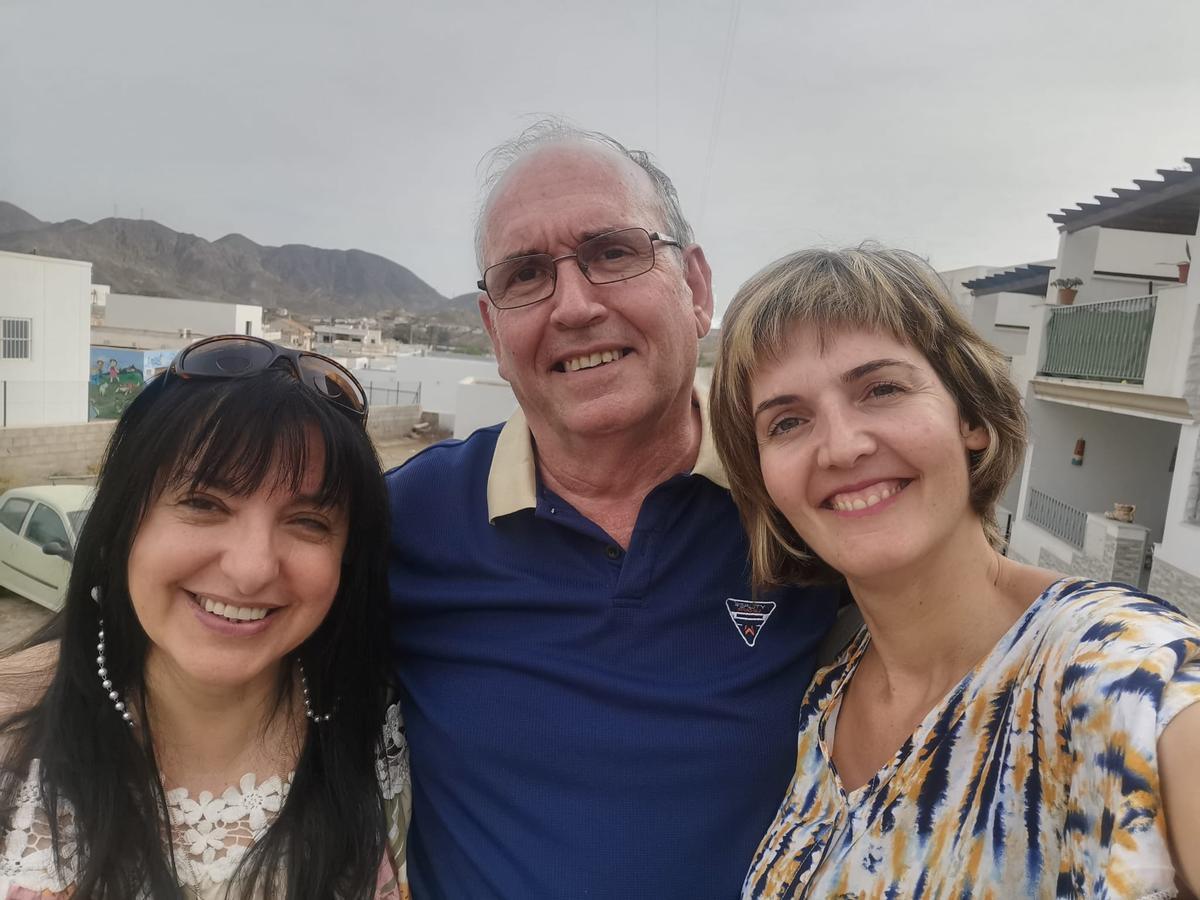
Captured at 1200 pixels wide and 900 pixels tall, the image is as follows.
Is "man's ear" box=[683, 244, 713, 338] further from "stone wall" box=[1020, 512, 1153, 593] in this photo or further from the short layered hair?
"stone wall" box=[1020, 512, 1153, 593]

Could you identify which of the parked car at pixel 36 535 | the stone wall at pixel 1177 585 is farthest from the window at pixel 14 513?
the stone wall at pixel 1177 585

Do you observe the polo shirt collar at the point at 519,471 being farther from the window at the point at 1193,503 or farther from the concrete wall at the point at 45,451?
the concrete wall at the point at 45,451

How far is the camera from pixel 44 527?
290 inches

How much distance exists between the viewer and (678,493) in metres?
1.90

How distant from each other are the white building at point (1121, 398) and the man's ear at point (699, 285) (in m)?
7.69

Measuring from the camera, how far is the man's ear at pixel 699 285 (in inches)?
88.1

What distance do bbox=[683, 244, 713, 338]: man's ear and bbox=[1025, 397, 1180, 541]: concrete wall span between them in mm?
10799

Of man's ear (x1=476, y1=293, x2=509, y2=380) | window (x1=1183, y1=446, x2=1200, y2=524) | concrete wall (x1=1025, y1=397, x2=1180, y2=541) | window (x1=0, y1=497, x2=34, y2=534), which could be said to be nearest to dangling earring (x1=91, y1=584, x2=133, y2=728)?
man's ear (x1=476, y1=293, x2=509, y2=380)

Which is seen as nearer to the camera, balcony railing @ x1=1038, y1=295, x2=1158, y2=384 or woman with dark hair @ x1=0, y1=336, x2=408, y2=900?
woman with dark hair @ x1=0, y1=336, x2=408, y2=900

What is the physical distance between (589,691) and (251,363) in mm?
979

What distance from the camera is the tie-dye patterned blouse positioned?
0.88 meters

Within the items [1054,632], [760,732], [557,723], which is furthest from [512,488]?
[1054,632]

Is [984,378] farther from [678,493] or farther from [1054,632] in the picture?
[678,493]

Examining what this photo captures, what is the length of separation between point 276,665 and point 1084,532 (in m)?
10.7
